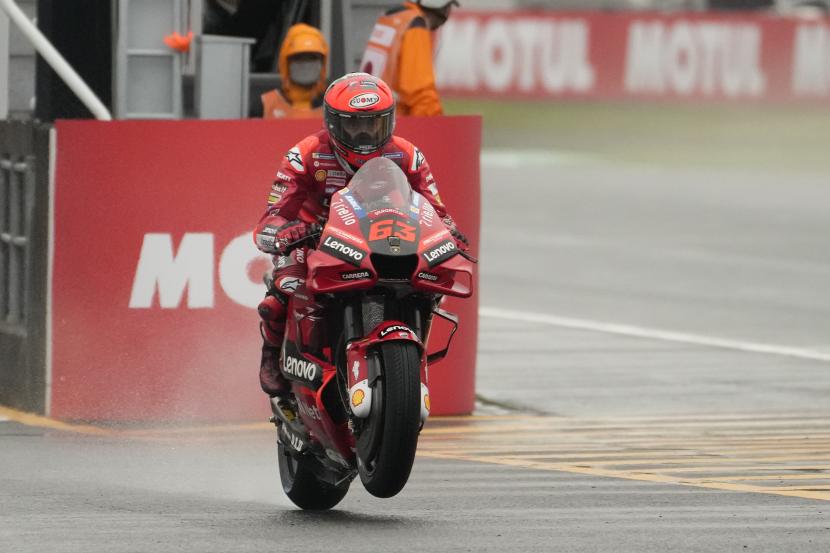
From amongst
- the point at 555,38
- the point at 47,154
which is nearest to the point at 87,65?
the point at 47,154

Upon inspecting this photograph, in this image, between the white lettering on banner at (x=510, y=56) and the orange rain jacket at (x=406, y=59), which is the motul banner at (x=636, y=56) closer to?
the white lettering on banner at (x=510, y=56)

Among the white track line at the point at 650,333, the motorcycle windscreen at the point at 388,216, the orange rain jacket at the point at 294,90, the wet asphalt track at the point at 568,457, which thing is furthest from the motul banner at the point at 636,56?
the motorcycle windscreen at the point at 388,216

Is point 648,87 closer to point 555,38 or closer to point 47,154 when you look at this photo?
point 555,38

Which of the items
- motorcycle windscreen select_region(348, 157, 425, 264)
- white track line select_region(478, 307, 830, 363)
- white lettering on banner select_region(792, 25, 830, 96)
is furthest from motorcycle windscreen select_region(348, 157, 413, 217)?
white lettering on banner select_region(792, 25, 830, 96)

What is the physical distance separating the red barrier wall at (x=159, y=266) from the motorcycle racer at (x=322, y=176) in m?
2.52

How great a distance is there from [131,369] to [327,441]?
3172 millimetres

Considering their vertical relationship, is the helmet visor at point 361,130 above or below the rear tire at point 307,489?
above

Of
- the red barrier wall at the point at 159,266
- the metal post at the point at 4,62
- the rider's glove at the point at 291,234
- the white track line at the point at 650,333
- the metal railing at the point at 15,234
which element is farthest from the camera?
the white track line at the point at 650,333

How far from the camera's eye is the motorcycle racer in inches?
327

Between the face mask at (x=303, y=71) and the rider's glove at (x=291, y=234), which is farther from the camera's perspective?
the face mask at (x=303, y=71)

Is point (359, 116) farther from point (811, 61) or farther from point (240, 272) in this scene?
point (811, 61)

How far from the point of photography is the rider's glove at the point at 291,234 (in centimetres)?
819

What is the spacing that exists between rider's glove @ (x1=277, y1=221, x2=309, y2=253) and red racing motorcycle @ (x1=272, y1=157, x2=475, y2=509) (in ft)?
0.47

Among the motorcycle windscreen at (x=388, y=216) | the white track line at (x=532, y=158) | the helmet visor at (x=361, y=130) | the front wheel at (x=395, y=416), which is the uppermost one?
the helmet visor at (x=361, y=130)
